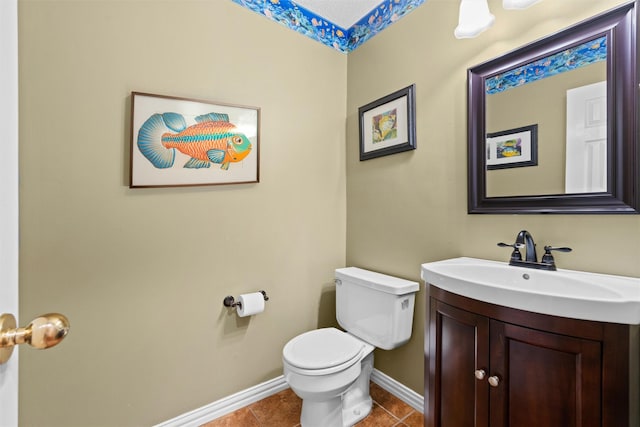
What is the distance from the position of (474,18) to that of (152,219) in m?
1.77

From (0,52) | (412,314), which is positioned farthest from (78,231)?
(412,314)

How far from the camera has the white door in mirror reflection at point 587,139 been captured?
108cm

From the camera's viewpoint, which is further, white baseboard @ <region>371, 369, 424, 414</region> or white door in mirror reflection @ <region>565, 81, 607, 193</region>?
white baseboard @ <region>371, 369, 424, 414</region>

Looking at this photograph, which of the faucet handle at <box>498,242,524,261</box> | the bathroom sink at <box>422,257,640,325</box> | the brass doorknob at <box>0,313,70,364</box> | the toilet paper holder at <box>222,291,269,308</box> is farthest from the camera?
the toilet paper holder at <box>222,291,269,308</box>

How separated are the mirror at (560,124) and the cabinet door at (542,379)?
0.57m

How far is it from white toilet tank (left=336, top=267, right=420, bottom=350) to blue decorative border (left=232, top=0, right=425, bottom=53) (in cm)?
162

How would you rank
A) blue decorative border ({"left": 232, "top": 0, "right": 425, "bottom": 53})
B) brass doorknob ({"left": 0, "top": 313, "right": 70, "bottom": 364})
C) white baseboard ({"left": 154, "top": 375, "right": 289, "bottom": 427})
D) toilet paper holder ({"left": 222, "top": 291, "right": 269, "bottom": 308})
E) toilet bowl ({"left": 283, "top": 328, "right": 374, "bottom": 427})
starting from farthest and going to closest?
blue decorative border ({"left": 232, "top": 0, "right": 425, "bottom": 53})
toilet paper holder ({"left": 222, "top": 291, "right": 269, "bottom": 308})
white baseboard ({"left": 154, "top": 375, "right": 289, "bottom": 427})
toilet bowl ({"left": 283, "top": 328, "right": 374, "bottom": 427})
brass doorknob ({"left": 0, "top": 313, "right": 70, "bottom": 364})

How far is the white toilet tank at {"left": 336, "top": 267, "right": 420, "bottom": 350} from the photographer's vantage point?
5.21ft

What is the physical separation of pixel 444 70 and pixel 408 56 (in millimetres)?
291

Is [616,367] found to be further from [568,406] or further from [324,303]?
[324,303]

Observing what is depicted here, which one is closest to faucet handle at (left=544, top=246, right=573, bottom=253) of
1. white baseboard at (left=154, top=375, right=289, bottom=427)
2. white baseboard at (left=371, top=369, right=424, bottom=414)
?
white baseboard at (left=371, top=369, right=424, bottom=414)

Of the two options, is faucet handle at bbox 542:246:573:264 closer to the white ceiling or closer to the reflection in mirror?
the reflection in mirror

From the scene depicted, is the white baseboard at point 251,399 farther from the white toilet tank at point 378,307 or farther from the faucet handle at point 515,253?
the faucet handle at point 515,253

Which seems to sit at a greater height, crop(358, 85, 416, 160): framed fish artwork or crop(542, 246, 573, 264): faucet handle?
crop(358, 85, 416, 160): framed fish artwork
